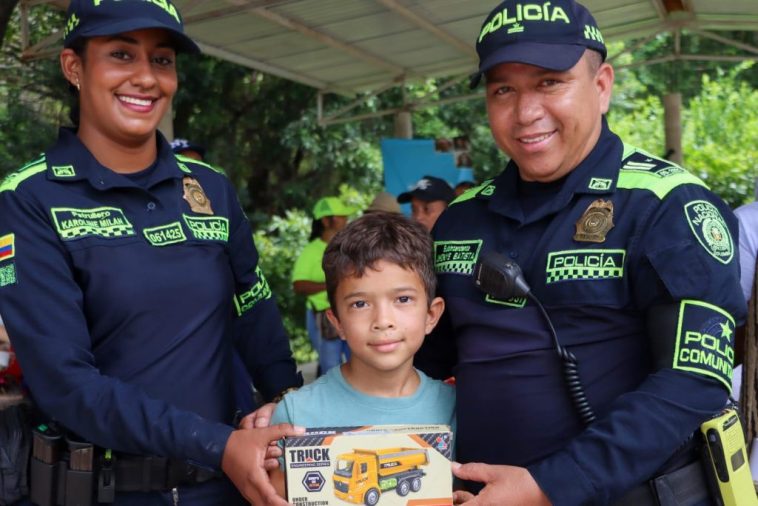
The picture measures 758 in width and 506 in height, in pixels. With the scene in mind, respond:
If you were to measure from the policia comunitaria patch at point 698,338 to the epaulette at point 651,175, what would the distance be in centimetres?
27

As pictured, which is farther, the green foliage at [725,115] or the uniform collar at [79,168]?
the green foliage at [725,115]

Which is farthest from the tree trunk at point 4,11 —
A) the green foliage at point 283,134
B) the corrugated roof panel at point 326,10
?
the green foliage at point 283,134

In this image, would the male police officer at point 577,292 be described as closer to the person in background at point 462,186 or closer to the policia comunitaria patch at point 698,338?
the policia comunitaria patch at point 698,338

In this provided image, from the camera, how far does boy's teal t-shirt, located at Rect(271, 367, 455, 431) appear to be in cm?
226

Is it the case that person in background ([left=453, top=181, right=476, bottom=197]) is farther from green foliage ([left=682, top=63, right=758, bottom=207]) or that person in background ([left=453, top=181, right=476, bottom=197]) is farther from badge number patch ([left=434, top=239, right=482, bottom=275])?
green foliage ([left=682, top=63, right=758, bottom=207])

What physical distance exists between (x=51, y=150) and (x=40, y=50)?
4.60 metres

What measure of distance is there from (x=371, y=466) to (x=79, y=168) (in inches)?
45.7

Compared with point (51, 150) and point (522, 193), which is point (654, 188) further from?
point (51, 150)

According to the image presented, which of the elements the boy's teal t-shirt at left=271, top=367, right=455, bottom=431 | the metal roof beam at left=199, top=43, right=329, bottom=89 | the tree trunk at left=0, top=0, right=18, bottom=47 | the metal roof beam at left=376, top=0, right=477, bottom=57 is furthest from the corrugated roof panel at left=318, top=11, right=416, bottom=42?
the boy's teal t-shirt at left=271, top=367, right=455, bottom=431

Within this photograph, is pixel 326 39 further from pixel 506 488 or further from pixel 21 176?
pixel 506 488

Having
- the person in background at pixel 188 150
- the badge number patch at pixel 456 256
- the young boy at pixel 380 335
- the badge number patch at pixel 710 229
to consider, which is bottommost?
the young boy at pixel 380 335

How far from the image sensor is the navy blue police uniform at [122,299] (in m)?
2.21

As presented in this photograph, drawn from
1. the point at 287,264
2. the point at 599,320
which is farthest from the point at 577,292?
the point at 287,264

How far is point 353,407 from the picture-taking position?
228 cm
